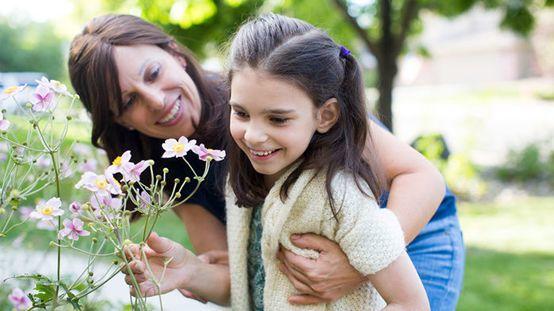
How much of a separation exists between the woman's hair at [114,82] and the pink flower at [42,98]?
595mm

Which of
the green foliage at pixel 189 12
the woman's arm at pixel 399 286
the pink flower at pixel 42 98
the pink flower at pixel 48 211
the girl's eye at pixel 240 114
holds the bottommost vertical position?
the green foliage at pixel 189 12

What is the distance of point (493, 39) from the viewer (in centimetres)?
3316

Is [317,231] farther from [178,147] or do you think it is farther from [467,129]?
[467,129]

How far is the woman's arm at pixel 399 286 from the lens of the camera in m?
1.55

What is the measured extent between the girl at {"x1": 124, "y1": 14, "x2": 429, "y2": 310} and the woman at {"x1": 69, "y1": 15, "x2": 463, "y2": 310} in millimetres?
211

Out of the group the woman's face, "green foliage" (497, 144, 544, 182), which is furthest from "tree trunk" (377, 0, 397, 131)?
the woman's face

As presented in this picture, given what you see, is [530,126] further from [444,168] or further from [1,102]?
[1,102]

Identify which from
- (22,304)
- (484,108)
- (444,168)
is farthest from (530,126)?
(22,304)

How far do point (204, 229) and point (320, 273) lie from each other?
706 millimetres

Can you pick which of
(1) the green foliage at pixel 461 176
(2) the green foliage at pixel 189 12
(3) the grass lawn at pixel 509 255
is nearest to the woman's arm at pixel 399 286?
(3) the grass lawn at pixel 509 255

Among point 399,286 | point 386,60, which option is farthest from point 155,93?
point 386,60

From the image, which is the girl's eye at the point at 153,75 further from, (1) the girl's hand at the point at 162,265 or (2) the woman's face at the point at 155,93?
(1) the girl's hand at the point at 162,265

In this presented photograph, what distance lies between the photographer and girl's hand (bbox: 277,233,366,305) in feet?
5.43

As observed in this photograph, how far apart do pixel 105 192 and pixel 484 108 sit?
676 inches
